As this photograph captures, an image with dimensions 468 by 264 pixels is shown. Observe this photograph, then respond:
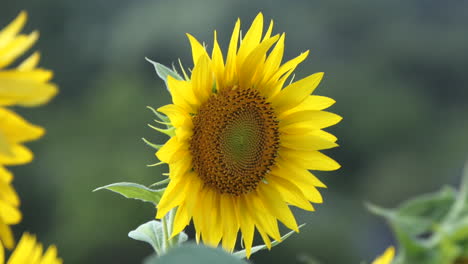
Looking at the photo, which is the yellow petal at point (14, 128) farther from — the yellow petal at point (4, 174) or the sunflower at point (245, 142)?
the sunflower at point (245, 142)

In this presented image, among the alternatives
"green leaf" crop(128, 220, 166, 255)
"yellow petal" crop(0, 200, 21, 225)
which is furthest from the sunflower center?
"yellow petal" crop(0, 200, 21, 225)

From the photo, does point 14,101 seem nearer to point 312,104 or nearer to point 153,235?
point 153,235

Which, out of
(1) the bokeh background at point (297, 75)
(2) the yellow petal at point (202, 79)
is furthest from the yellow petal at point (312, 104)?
(1) the bokeh background at point (297, 75)

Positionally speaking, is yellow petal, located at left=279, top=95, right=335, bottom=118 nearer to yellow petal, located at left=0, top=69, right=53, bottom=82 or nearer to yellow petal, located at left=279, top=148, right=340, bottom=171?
yellow petal, located at left=279, top=148, right=340, bottom=171

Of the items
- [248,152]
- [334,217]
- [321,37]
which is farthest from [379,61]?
[248,152]

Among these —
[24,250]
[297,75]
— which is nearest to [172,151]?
[24,250]

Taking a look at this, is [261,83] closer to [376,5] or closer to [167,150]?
[167,150]
